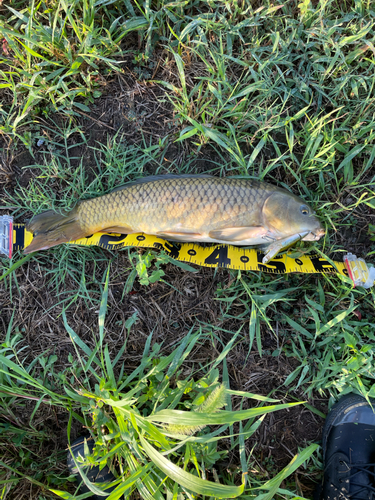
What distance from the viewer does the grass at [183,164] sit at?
8.76 ft

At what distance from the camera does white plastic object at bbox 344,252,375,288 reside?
8.80 ft

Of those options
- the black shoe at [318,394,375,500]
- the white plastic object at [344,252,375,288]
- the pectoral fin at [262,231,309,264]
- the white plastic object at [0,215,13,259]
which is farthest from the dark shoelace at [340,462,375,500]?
the white plastic object at [0,215,13,259]

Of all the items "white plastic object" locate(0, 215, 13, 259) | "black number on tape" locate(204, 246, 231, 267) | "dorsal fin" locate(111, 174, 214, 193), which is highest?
"dorsal fin" locate(111, 174, 214, 193)

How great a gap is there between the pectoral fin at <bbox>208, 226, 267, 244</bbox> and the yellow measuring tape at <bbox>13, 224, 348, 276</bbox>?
22 centimetres

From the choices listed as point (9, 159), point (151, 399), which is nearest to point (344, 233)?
point (151, 399)

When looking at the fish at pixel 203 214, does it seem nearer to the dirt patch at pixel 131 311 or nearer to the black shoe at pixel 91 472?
the dirt patch at pixel 131 311

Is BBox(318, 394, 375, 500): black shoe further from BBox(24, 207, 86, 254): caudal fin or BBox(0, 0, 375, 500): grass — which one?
BBox(24, 207, 86, 254): caudal fin

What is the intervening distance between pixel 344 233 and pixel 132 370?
220 centimetres

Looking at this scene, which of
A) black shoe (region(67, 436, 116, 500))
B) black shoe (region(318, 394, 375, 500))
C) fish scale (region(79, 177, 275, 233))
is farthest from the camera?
black shoe (region(318, 394, 375, 500))

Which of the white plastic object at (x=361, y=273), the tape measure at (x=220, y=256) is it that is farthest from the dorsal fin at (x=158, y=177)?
the white plastic object at (x=361, y=273)

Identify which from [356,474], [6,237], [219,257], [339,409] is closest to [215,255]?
[219,257]

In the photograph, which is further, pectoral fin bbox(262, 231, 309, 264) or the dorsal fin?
the dorsal fin

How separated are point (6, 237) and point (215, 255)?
178 cm

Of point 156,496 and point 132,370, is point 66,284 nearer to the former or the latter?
point 132,370
